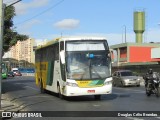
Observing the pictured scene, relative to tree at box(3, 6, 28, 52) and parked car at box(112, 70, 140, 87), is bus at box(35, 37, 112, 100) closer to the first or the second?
tree at box(3, 6, 28, 52)

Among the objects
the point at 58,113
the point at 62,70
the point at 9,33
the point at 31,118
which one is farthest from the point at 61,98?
the point at 9,33

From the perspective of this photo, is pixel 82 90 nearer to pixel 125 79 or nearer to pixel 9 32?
pixel 9 32

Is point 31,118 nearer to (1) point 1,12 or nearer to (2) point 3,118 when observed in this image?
(2) point 3,118

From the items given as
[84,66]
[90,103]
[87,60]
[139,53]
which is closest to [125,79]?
[87,60]

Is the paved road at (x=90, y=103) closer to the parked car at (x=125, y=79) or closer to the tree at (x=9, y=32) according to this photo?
the tree at (x=9, y=32)

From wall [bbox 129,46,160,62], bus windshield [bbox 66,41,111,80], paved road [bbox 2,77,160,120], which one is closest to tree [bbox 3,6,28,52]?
paved road [bbox 2,77,160,120]

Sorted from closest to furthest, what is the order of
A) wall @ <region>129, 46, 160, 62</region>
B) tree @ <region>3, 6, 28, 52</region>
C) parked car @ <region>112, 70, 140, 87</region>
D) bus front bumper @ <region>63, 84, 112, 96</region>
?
bus front bumper @ <region>63, 84, 112, 96</region>, tree @ <region>3, 6, 28, 52</region>, parked car @ <region>112, 70, 140, 87</region>, wall @ <region>129, 46, 160, 62</region>

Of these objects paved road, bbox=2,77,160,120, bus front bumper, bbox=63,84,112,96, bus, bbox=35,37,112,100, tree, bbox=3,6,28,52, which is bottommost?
paved road, bbox=2,77,160,120

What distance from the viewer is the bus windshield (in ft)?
70.0

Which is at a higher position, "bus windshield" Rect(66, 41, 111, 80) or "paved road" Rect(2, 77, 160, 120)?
"bus windshield" Rect(66, 41, 111, 80)

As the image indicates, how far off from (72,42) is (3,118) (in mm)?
8392

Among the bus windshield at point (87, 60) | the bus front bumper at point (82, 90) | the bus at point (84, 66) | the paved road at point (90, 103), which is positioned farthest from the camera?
the bus windshield at point (87, 60)

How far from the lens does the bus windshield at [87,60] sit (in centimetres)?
2134

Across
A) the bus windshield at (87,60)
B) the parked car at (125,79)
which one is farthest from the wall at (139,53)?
the bus windshield at (87,60)
